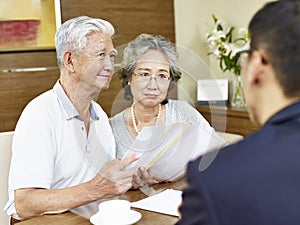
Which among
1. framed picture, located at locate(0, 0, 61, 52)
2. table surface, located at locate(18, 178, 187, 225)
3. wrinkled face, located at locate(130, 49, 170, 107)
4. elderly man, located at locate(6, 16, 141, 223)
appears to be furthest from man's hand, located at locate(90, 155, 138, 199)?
framed picture, located at locate(0, 0, 61, 52)

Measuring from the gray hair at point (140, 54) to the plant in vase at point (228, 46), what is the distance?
189 cm

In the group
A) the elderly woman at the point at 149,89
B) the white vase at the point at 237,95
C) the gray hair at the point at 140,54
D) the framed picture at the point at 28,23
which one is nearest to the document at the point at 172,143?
the elderly woman at the point at 149,89

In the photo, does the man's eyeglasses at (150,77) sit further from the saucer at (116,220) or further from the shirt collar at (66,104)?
the saucer at (116,220)

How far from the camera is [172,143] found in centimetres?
166

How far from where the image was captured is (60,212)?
5.13ft

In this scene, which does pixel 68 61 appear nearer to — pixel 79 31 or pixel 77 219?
pixel 79 31

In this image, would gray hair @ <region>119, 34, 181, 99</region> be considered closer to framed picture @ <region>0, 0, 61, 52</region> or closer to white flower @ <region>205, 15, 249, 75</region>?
framed picture @ <region>0, 0, 61, 52</region>

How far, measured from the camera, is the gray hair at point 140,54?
5.35 ft

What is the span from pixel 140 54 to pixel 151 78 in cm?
10

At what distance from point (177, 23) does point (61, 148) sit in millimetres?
2263

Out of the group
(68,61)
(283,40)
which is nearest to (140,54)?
(68,61)

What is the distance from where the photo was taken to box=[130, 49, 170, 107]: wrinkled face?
63.2 inches

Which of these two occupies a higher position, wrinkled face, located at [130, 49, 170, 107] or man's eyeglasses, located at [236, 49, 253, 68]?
man's eyeglasses, located at [236, 49, 253, 68]

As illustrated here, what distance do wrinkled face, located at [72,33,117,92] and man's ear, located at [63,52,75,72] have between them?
16 mm
